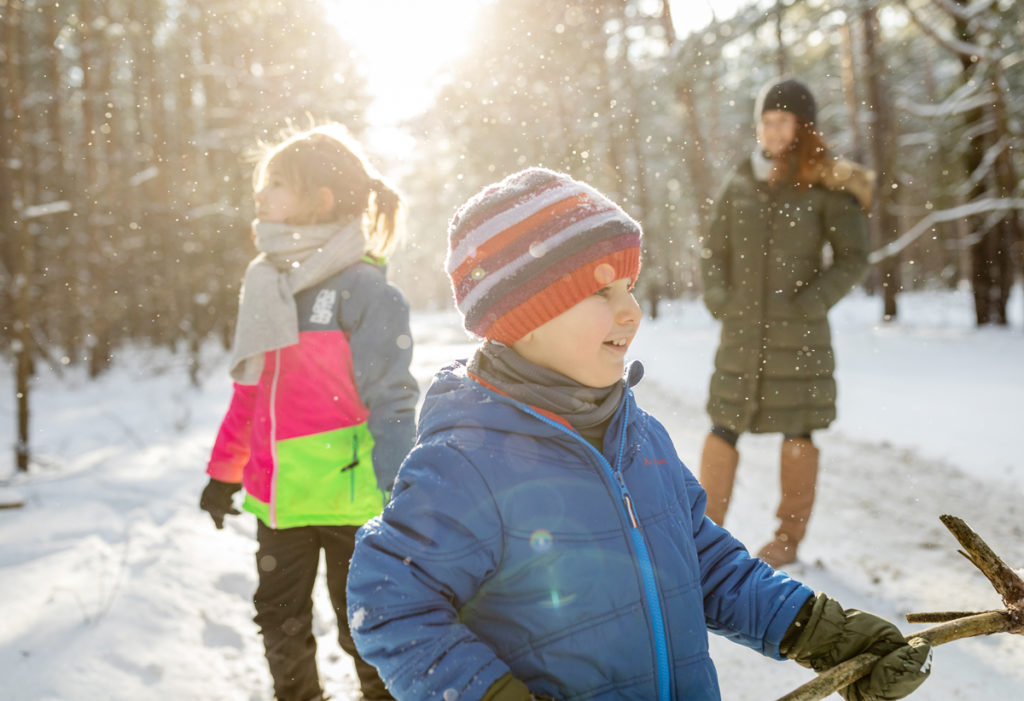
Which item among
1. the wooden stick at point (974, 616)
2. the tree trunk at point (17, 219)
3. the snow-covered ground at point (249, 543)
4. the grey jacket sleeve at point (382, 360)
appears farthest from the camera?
the tree trunk at point (17, 219)

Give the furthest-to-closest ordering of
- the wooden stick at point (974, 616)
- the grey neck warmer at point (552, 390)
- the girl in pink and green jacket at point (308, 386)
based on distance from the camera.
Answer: the girl in pink and green jacket at point (308, 386) < the grey neck warmer at point (552, 390) < the wooden stick at point (974, 616)

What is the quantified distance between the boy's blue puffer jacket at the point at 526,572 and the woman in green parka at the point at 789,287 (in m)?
2.40

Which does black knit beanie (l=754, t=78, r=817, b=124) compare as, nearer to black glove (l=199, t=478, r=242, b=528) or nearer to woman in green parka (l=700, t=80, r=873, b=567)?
woman in green parka (l=700, t=80, r=873, b=567)

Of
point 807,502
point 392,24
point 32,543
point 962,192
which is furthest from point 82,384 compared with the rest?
point 962,192

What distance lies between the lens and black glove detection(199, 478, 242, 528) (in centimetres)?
280

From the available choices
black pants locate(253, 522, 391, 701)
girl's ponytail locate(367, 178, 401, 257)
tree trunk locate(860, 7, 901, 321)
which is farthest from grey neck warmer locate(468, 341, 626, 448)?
tree trunk locate(860, 7, 901, 321)

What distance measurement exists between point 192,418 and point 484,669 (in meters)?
9.98

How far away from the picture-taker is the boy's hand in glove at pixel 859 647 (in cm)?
140

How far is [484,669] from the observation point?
1.30 m

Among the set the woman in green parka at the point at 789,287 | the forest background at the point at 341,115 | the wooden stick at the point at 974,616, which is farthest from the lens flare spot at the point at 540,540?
the forest background at the point at 341,115

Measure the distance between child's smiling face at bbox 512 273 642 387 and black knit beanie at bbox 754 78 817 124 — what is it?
2.72 metres

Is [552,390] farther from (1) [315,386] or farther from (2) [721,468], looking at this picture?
(2) [721,468]

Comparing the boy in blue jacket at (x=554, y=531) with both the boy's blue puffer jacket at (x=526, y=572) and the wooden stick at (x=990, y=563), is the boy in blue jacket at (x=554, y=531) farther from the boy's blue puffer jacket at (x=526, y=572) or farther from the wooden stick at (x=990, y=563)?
the wooden stick at (x=990, y=563)

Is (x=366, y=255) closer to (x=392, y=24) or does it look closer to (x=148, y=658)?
(x=148, y=658)
